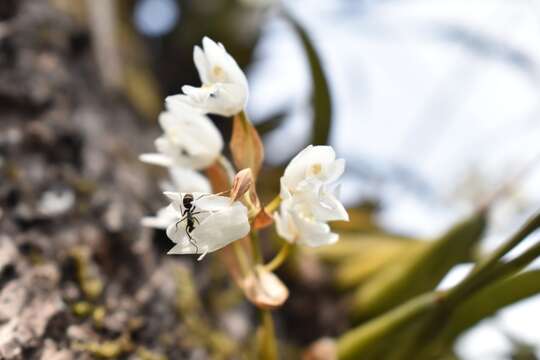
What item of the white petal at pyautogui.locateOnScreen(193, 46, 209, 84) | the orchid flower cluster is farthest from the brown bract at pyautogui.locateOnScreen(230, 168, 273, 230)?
the white petal at pyautogui.locateOnScreen(193, 46, 209, 84)

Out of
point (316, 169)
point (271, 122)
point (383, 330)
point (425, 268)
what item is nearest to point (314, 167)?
point (316, 169)

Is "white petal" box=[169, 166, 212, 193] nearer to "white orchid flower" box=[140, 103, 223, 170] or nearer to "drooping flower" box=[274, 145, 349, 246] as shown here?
"white orchid flower" box=[140, 103, 223, 170]

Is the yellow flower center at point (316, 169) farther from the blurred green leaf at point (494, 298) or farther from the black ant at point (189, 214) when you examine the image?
the blurred green leaf at point (494, 298)

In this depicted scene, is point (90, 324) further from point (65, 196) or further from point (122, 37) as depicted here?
point (122, 37)

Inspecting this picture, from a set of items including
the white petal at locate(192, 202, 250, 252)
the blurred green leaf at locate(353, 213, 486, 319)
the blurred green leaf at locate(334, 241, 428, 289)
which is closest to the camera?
the white petal at locate(192, 202, 250, 252)

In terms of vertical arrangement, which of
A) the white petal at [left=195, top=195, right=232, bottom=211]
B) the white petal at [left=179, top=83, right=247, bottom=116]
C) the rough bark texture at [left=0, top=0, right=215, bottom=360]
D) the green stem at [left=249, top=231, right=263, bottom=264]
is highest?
the white petal at [left=179, top=83, right=247, bottom=116]

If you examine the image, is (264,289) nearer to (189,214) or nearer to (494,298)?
(189,214)

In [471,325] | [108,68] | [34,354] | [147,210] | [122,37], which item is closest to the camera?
[34,354]

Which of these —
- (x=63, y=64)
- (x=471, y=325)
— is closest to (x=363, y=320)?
(x=471, y=325)
